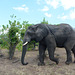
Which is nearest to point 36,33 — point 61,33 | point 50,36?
point 50,36

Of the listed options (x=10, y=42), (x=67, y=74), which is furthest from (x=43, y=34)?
(x=10, y=42)

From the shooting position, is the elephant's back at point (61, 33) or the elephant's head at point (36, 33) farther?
the elephant's back at point (61, 33)

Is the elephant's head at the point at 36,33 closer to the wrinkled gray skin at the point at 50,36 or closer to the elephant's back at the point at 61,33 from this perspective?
the wrinkled gray skin at the point at 50,36

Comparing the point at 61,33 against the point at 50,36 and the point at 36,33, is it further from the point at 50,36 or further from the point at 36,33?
the point at 36,33

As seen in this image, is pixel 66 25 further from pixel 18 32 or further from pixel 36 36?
pixel 18 32

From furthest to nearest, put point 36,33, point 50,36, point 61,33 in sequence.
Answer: point 61,33 → point 50,36 → point 36,33

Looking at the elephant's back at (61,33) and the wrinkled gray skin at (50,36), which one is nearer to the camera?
the wrinkled gray skin at (50,36)

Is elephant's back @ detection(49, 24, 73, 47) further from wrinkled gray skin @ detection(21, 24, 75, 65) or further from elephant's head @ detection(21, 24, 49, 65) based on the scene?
elephant's head @ detection(21, 24, 49, 65)

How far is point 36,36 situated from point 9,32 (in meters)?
3.08

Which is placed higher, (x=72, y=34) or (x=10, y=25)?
(x=10, y=25)

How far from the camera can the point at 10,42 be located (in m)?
7.87

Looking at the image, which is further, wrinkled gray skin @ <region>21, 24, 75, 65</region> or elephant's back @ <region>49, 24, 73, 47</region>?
elephant's back @ <region>49, 24, 73, 47</region>

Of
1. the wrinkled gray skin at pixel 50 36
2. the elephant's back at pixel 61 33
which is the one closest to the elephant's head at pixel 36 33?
the wrinkled gray skin at pixel 50 36

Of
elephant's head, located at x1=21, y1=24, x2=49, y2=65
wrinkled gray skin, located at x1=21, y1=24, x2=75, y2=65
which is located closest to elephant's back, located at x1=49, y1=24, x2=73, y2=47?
wrinkled gray skin, located at x1=21, y1=24, x2=75, y2=65
